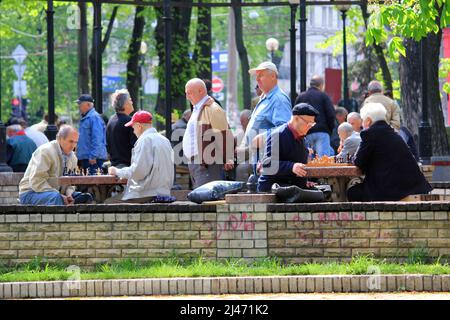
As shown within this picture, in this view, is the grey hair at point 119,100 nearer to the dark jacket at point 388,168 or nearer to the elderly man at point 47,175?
the elderly man at point 47,175

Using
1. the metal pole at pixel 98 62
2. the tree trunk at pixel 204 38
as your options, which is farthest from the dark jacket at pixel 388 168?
the tree trunk at pixel 204 38

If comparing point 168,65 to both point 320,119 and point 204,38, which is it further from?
point 204,38

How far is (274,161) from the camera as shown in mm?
15172

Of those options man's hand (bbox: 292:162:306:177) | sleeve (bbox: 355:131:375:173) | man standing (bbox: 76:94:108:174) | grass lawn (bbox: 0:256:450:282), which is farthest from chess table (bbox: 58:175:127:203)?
sleeve (bbox: 355:131:375:173)

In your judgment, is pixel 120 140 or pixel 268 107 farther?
pixel 120 140

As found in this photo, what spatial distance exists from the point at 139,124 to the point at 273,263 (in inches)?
124

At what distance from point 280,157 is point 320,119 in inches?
207

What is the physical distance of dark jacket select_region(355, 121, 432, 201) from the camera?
15.5 meters

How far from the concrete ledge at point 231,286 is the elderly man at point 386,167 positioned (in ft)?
6.59

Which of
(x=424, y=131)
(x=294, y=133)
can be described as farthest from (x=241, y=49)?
(x=294, y=133)

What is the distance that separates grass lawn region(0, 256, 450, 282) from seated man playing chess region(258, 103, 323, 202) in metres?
1.04

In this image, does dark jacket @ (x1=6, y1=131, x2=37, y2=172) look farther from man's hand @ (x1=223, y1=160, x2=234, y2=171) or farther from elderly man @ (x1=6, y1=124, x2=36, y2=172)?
man's hand @ (x1=223, y1=160, x2=234, y2=171)
